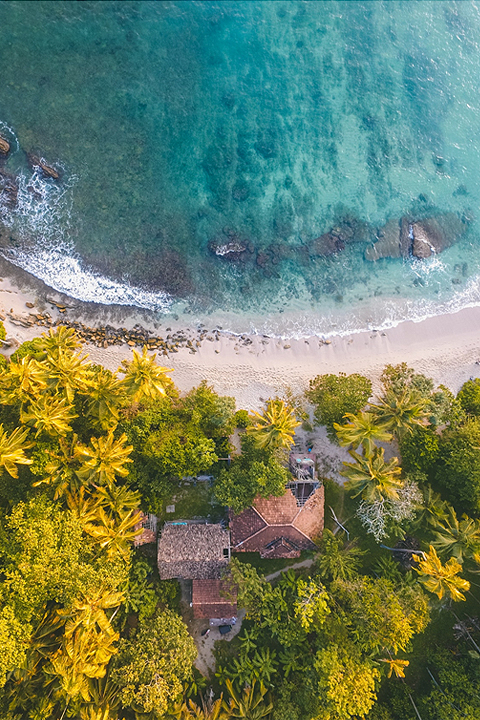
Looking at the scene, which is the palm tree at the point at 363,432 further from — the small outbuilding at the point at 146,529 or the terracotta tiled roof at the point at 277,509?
the small outbuilding at the point at 146,529

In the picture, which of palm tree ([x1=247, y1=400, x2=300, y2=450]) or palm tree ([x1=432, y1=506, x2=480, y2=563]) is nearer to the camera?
palm tree ([x1=247, y1=400, x2=300, y2=450])

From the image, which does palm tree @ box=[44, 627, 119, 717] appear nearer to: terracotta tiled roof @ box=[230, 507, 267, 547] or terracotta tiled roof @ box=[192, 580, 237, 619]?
terracotta tiled roof @ box=[192, 580, 237, 619]

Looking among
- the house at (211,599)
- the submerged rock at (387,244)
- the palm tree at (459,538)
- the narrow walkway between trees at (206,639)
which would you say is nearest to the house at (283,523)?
the house at (211,599)

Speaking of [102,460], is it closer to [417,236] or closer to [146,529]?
[146,529]

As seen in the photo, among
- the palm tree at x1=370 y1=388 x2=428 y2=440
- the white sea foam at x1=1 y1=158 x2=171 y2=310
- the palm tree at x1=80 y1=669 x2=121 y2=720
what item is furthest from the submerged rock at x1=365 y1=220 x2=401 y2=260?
the palm tree at x1=80 y1=669 x2=121 y2=720

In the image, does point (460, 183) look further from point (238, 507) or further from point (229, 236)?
point (238, 507)

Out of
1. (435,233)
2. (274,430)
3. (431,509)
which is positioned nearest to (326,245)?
(435,233)
